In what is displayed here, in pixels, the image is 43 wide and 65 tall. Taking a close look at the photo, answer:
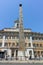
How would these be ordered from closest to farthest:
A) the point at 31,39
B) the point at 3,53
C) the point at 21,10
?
1. the point at 21,10
2. the point at 3,53
3. the point at 31,39

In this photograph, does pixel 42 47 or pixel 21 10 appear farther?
pixel 42 47

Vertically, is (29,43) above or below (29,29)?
below

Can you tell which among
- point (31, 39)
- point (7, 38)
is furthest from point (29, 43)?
point (7, 38)

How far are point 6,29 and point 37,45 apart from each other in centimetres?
1121

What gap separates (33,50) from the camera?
239ft

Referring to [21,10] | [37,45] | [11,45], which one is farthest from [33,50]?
[21,10]

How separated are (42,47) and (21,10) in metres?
27.6

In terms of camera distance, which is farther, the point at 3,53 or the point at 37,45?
the point at 37,45

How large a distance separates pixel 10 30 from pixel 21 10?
23738 mm

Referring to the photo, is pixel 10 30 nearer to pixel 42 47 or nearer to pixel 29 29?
pixel 29 29

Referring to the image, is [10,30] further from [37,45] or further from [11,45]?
[37,45]

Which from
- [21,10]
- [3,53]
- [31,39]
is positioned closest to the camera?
[21,10]

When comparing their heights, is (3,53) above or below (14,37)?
below

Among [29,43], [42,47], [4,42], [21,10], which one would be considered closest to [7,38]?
[4,42]
